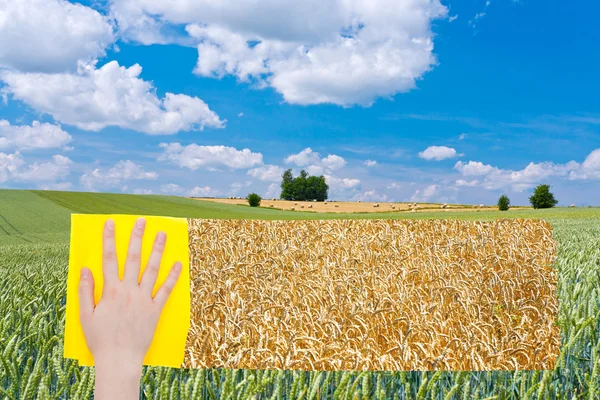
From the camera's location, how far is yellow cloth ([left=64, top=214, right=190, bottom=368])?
134 centimetres

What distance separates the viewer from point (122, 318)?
3.76 ft

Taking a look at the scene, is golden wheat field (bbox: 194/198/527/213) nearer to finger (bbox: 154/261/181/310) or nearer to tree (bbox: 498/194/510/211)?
tree (bbox: 498/194/510/211)

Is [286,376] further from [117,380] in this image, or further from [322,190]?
[322,190]

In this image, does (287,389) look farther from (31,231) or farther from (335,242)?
(31,231)

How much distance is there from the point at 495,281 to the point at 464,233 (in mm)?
369

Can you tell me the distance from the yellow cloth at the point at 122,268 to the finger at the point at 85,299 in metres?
0.09

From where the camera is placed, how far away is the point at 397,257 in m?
3.11

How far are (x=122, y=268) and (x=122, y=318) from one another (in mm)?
211

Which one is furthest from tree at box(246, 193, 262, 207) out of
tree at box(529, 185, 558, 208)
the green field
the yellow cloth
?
the yellow cloth

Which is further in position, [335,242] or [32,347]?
[335,242]

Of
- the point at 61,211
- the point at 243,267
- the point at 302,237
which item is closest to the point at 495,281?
the point at 302,237

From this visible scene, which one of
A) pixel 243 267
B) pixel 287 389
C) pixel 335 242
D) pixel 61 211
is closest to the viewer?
pixel 287 389

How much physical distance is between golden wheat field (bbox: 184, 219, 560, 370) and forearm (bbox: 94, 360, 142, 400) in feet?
3.68

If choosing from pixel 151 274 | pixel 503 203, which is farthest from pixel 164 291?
pixel 503 203
